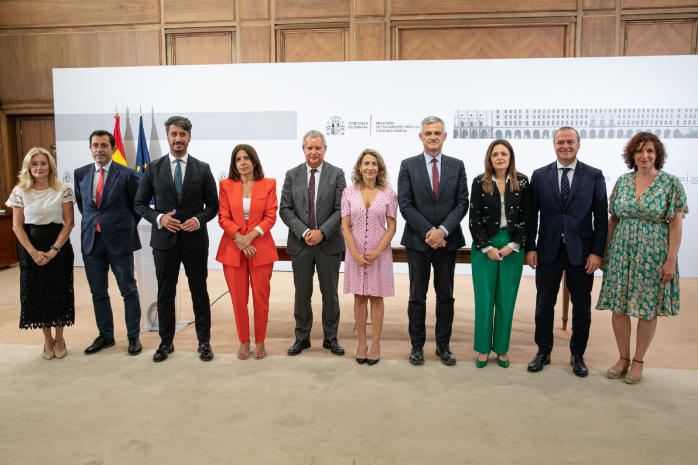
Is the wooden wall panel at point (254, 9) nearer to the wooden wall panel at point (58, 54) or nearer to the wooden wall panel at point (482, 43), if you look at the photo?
the wooden wall panel at point (58, 54)

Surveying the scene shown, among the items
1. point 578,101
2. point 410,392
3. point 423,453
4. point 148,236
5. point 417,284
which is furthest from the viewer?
point 578,101

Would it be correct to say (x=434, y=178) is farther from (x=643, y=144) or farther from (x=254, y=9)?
(x=254, y=9)

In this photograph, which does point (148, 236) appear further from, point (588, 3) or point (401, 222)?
point (588, 3)

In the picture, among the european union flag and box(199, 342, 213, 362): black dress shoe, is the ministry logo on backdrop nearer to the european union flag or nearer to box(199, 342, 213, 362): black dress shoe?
the european union flag

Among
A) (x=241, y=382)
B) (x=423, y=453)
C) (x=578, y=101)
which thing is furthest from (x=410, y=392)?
(x=578, y=101)

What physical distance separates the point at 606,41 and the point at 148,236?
6.59 meters

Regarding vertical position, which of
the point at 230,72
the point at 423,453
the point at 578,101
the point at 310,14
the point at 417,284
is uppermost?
the point at 310,14

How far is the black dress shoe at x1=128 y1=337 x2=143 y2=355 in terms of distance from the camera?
11.4 ft

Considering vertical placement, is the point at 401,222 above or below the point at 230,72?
below

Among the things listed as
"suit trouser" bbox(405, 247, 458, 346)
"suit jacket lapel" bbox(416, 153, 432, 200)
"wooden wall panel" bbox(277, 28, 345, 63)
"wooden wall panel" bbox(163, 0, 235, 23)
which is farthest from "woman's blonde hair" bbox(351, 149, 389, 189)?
"wooden wall panel" bbox(163, 0, 235, 23)

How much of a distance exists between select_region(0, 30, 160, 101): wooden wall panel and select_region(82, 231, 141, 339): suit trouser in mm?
5082

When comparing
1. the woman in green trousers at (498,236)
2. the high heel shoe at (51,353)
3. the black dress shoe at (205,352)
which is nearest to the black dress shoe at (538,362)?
the woman in green trousers at (498,236)

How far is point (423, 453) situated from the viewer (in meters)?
2.20

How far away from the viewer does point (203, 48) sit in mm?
7523
